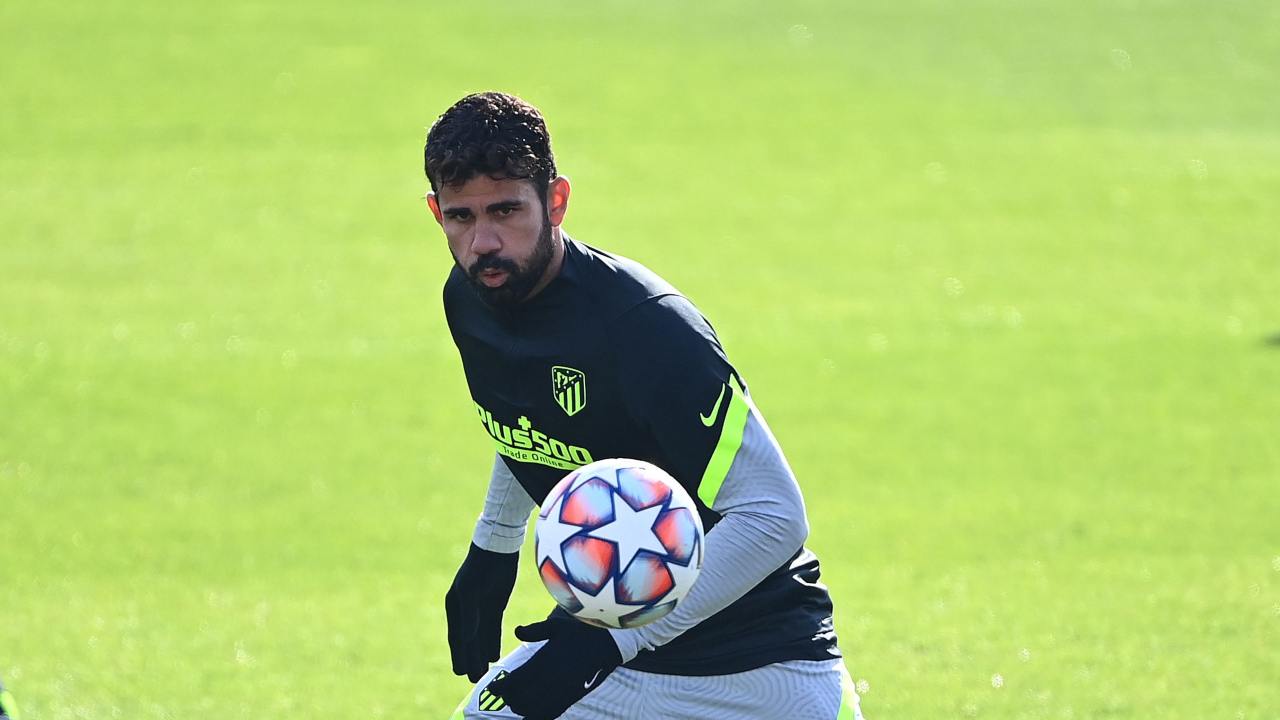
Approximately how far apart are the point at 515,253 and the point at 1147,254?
19327 mm

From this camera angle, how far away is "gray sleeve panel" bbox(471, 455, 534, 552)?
5.84m

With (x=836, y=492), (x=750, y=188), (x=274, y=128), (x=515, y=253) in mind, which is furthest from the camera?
(x=274, y=128)

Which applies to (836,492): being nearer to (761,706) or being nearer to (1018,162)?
(761,706)

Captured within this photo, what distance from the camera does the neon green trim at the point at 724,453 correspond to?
469 cm

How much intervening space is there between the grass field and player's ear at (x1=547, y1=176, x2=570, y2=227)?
10.5ft

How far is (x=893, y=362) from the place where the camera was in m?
18.5

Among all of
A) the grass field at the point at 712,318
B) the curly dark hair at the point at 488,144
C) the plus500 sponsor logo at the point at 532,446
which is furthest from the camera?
the grass field at the point at 712,318

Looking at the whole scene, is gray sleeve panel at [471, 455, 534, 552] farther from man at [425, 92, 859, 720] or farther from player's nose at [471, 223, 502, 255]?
player's nose at [471, 223, 502, 255]

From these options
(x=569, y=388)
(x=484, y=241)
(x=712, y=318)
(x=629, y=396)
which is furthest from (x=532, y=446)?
(x=712, y=318)

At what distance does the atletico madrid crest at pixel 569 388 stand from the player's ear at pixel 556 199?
1.45 ft

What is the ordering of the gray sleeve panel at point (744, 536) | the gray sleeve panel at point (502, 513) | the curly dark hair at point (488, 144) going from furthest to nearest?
the gray sleeve panel at point (502, 513) < the curly dark hair at point (488, 144) < the gray sleeve panel at point (744, 536)

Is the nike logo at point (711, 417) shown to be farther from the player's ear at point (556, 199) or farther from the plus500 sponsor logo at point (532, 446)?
the player's ear at point (556, 199)

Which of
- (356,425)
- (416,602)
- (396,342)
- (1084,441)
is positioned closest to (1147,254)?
(1084,441)

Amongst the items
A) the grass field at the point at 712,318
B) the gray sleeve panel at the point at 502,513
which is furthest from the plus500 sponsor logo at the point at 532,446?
the grass field at the point at 712,318
